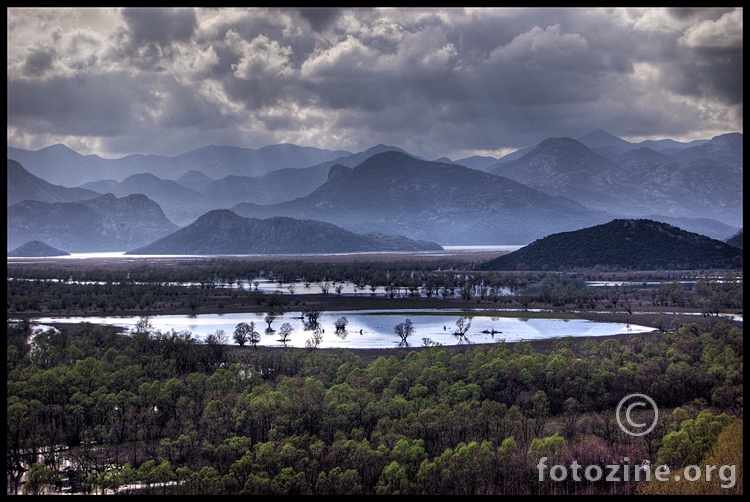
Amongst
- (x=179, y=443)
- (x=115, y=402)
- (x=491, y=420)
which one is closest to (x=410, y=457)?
(x=491, y=420)

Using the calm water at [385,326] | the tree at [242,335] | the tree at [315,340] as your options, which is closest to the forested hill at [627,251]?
the calm water at [385,326]

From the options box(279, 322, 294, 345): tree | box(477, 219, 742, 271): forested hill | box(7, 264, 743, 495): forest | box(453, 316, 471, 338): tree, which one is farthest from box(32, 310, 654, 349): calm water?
box(477, 219, 742, 271): forested hill

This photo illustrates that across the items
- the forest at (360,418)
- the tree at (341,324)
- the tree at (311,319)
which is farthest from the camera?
the tree at (311,319)

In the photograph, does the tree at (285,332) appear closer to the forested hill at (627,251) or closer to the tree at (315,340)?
the tree at (315,340)

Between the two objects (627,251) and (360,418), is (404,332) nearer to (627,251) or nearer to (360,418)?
(360,418)

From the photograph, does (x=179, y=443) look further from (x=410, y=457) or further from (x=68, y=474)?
(x=410, y=457)

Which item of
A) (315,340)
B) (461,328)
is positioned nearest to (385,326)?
(461,328)
